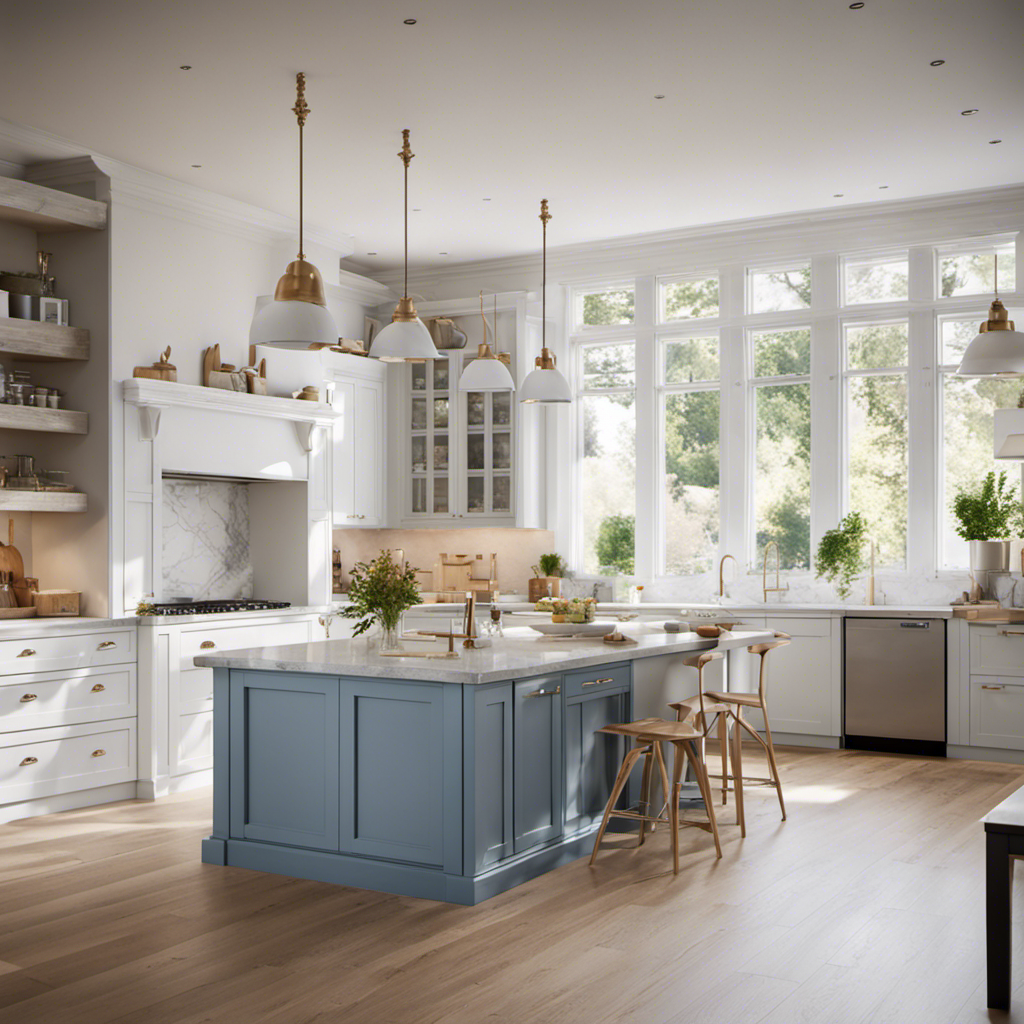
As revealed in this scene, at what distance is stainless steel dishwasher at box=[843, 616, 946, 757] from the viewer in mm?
7141

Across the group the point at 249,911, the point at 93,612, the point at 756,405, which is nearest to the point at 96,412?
the point at 93,612

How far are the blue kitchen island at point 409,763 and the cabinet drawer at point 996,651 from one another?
295 cm

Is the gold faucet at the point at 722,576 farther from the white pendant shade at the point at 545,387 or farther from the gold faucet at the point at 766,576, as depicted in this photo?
the white pendant shade at the point at 545,387

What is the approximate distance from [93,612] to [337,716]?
2413 mm

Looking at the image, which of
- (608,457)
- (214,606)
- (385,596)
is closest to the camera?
(385,596)

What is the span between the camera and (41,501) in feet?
19.9

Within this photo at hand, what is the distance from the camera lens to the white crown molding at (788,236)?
24.3 ft

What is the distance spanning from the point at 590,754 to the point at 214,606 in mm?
2848

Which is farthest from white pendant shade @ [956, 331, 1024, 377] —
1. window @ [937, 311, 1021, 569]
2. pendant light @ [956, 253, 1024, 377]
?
window @ [937, 311, 1021, 569]

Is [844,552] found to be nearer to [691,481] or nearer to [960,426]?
[960,426]

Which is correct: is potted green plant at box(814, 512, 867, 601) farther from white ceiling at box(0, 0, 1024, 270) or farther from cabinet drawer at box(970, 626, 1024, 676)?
white ceiling at box(0, 0, 1024, 270)

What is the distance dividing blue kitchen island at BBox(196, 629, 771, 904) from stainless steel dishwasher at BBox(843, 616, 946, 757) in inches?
108

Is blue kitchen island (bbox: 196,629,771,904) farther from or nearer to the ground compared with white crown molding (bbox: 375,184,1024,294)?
nearer to the ground

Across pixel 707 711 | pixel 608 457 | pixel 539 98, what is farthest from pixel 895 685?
pixel 539 98
